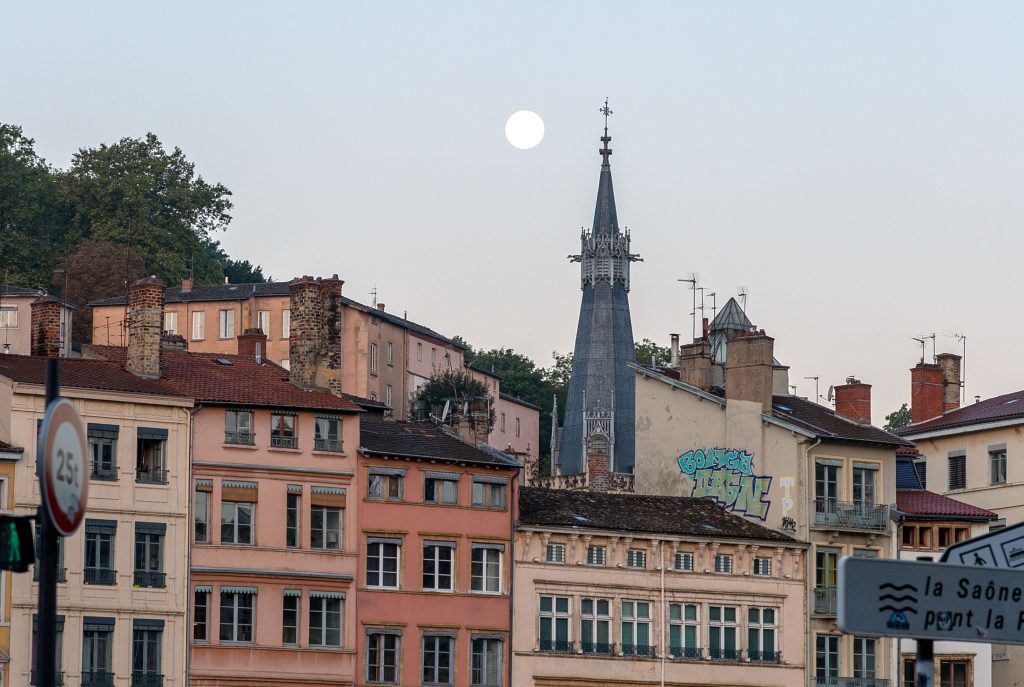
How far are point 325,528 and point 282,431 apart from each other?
3.50 meters

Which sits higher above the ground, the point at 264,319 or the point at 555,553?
Answer: the point at 264,319

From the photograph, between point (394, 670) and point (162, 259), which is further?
point (162, 259)

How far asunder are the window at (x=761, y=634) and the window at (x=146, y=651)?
2157 centimetres

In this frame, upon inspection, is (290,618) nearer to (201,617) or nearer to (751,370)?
(201,617)

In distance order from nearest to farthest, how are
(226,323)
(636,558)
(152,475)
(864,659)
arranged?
(152,475)
(636,558)
(864,659)
(226,323)

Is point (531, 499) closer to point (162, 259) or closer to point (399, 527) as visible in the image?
point (399, 527)

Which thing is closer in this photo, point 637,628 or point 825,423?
point 637,628

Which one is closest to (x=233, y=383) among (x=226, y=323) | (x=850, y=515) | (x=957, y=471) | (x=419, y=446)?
(x=419, y=446)

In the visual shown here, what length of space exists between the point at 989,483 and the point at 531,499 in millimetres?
22528

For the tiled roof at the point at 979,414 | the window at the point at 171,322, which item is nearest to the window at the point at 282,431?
the tiled roof at the point at 979,414

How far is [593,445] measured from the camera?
172m

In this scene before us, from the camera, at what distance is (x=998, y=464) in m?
86.6

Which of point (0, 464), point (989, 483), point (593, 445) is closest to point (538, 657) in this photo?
point (0, 464)

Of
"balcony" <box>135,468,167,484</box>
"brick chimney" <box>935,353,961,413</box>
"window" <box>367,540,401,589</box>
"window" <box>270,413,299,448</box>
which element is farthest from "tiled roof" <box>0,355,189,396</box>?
"brick chimney" <box>935,353,961,413</box>
